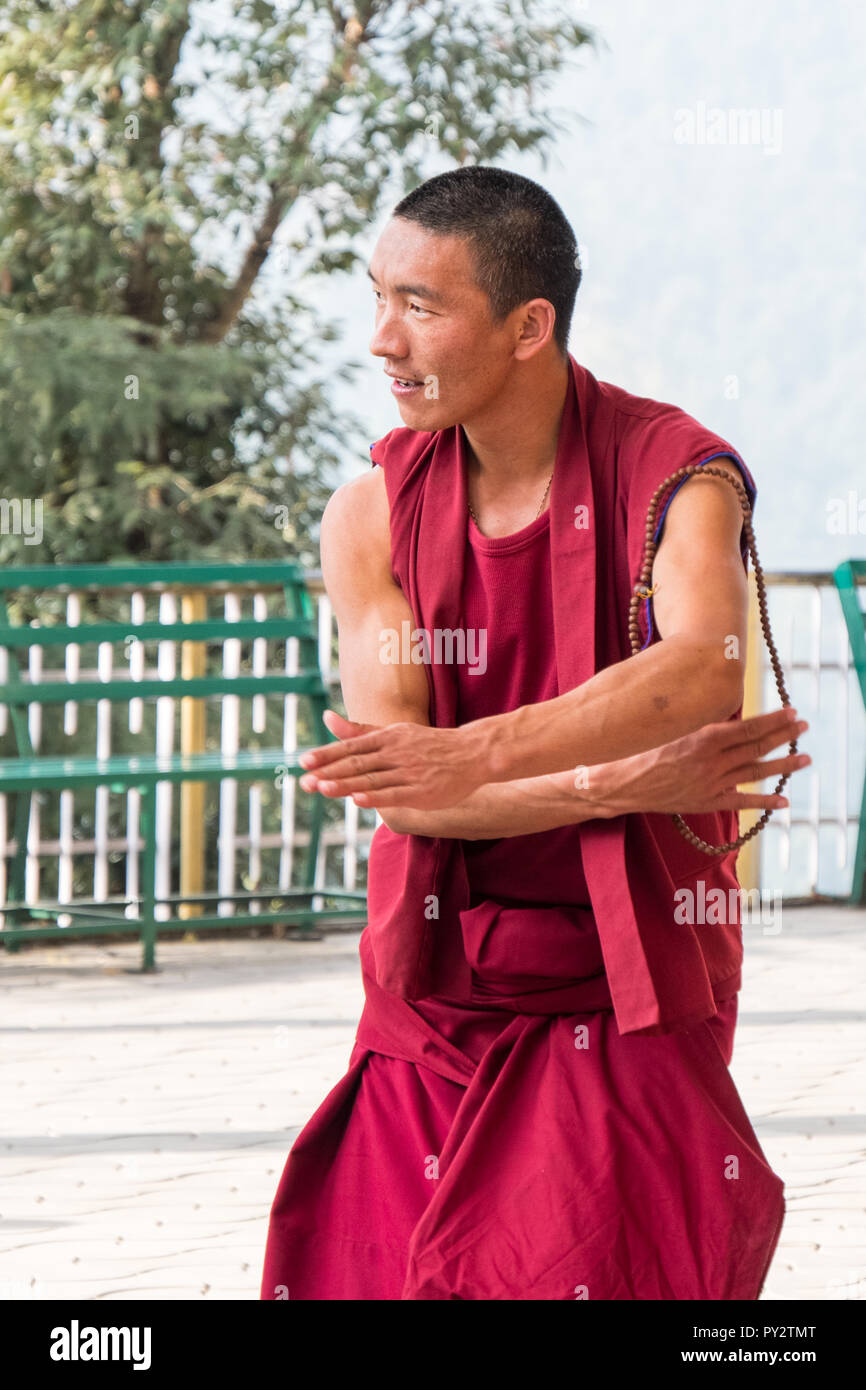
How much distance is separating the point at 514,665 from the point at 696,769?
0.25 meters

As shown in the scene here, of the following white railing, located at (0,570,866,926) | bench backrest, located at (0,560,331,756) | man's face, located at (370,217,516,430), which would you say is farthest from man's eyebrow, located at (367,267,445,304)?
white railing, located at (0,570,866,926)

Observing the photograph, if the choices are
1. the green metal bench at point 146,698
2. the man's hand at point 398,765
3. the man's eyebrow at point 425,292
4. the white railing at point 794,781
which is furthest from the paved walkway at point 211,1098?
the man's eyebrow at point 425,292

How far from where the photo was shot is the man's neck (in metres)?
1.86

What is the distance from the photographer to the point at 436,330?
70.3 inches

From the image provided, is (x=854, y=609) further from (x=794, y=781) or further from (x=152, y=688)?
(x=152, y=688)

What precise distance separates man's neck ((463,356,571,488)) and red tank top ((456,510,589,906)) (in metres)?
0.08

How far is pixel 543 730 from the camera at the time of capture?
1.64m

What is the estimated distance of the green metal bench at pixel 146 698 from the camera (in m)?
5.82

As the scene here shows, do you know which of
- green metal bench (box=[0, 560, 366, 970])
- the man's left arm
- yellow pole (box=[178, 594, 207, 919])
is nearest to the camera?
the man's left arm

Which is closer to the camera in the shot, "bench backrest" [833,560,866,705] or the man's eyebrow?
the man's eyebrow

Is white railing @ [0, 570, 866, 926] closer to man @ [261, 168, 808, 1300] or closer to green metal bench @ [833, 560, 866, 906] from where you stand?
green metal bench @ [833, 560, 866, 906]

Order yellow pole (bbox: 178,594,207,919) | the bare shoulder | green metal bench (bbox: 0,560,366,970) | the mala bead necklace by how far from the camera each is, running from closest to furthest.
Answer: the mala bead necklace → the bare shoulder → green metal bench (bbox: 0,560,366,970) → yellow pole (bbox: 178,594,207,919)

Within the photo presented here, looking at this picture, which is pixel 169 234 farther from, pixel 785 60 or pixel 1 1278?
pixel 1 1278
